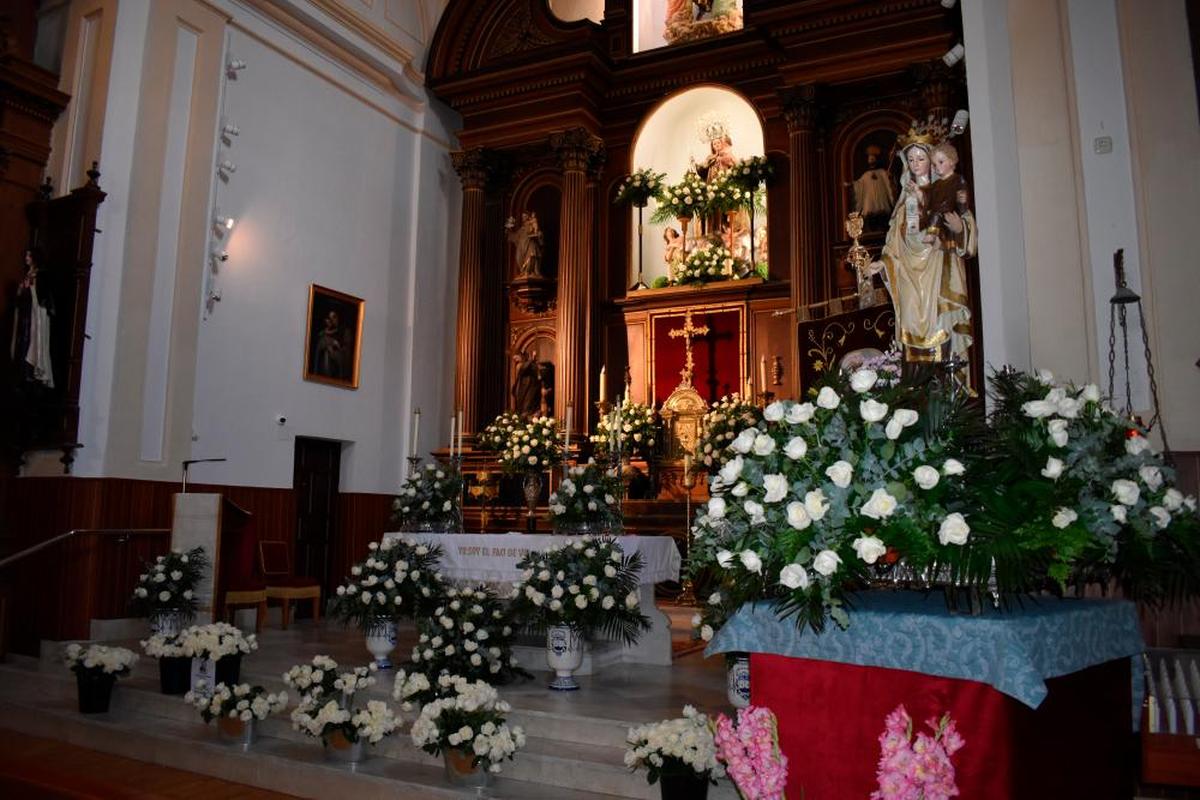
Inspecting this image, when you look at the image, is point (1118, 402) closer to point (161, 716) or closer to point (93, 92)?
point (161, 716)

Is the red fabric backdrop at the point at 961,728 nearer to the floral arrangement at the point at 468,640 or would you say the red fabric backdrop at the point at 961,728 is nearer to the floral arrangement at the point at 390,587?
the floral arrangement at the point at 468,640

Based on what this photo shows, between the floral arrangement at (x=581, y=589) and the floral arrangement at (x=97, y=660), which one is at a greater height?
the floral arrangement at (x=581, y=589)

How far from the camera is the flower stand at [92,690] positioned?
6.33m

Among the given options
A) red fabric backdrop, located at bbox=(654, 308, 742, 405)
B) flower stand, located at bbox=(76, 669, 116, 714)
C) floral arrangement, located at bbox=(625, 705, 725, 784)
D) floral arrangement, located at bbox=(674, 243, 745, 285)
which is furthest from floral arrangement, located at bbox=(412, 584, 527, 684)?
floral arrangement, located at bbox=(674, 243, 745, 285)

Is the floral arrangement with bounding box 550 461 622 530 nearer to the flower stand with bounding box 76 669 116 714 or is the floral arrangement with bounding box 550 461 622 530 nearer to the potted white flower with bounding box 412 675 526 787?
the potted white flower with bounding box 412 675 526 787

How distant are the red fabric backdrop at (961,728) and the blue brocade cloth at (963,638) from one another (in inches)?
2.0

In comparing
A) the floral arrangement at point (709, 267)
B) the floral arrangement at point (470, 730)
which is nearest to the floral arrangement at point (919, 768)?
the floral arrangement at point (470, 730)

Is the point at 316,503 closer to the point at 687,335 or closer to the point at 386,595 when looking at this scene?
the point at 386,595

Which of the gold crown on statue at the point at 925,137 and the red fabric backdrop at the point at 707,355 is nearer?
the gold crown on statue at the point at 925,137

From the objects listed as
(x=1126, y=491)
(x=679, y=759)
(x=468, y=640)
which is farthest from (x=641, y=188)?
(x=1126, y=491)

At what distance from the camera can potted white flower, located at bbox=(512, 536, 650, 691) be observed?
5930mm

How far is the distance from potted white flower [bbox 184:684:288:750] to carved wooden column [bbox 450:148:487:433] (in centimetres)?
648

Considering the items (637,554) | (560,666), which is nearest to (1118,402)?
(637,554)

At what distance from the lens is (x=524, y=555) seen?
22.4ft
